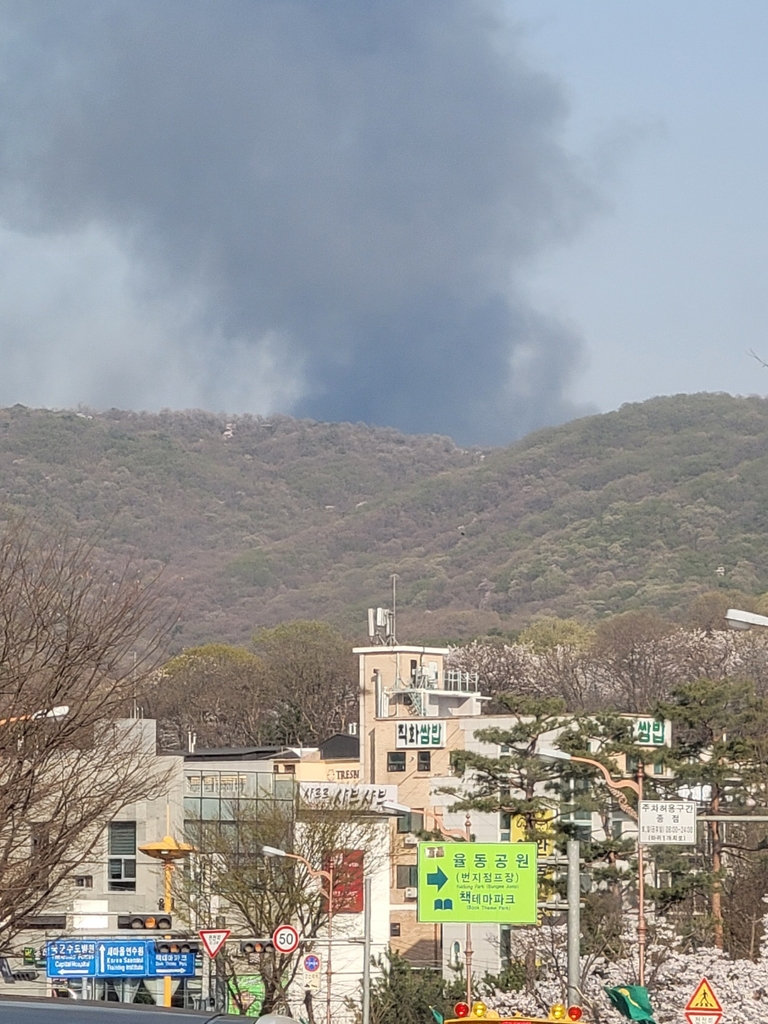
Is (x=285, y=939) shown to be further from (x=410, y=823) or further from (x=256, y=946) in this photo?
(x=410, y=823)

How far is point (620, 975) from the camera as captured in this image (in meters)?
44.4

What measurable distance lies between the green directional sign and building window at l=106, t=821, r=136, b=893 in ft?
81.5

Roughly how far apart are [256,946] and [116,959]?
35.1ft

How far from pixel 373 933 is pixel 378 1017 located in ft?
31.5

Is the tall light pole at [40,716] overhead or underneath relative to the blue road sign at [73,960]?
overhead

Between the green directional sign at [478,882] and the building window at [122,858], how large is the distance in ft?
81.5

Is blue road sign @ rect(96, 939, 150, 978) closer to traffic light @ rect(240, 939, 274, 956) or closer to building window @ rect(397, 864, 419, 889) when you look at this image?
traffic light @ rect(240, 939, 274, 956)

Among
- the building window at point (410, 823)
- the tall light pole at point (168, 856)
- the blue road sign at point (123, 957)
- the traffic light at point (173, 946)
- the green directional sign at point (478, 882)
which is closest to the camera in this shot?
the green directional sign at point (478, 882)

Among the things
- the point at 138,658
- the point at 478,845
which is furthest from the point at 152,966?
the point at 138,658

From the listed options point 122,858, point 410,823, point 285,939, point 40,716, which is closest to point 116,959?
point 285,939

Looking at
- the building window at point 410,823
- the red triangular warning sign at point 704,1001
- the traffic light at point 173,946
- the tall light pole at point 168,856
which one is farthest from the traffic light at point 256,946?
the red triangular warning sign at point 704,1001

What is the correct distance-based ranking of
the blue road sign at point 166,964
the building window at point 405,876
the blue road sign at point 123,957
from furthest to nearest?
the building window at point 405,876
the blue road sign at point 166,964
the blue road sign at point 123,957

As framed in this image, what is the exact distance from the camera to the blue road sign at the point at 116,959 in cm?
3456

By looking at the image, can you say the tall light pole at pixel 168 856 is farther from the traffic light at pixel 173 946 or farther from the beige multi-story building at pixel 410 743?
the beige multi-story building at pixel 410 743
